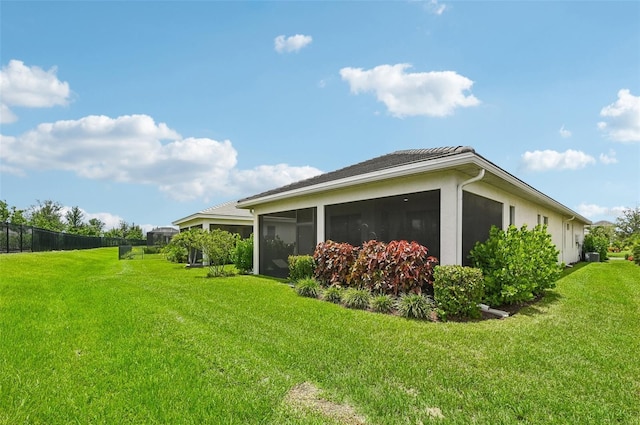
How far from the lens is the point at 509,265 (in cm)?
683

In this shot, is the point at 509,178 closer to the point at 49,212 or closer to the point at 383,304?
the point at 383,304

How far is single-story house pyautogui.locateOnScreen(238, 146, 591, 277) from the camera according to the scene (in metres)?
6.80

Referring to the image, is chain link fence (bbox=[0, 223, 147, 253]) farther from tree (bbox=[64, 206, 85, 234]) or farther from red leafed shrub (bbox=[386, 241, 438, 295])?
tree (bbox=[64, 206, 85, 234])

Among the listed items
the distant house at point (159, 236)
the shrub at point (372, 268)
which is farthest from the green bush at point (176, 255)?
the shrub at point (372, 268)

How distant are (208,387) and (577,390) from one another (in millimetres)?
3708

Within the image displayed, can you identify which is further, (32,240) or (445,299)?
(32,240)

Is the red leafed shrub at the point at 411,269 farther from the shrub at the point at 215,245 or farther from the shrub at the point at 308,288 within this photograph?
the shrub at the point at 215,245

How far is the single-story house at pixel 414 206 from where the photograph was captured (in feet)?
22.3

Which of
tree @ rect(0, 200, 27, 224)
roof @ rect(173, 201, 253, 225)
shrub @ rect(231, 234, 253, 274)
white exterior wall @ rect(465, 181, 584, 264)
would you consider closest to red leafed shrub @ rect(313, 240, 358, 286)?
white exterior wall @ rect(465, 181, 584, 264)

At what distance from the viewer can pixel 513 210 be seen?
10.2m

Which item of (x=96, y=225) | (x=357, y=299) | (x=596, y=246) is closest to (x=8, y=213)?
(x=96, y=225)

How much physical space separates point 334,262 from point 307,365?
200 inches

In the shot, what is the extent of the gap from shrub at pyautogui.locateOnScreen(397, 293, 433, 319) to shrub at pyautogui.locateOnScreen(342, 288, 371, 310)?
0.85 metres

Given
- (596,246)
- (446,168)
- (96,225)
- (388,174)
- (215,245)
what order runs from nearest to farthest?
(446,168), (388,174), (215,245), (596,246), (96,225)
